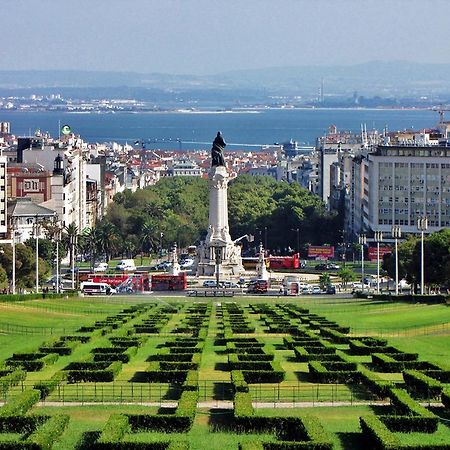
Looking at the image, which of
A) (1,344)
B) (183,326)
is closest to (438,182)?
(183,326)

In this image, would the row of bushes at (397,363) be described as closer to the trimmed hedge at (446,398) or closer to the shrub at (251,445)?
the trimmed hedge at (446,398)

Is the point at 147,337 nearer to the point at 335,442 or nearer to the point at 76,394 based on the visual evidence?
the point at 76,394

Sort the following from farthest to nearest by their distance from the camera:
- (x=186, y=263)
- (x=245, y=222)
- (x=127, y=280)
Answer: (x=245, y=222) → (x=186, y=263) → (x=127, y=280)

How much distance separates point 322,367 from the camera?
51656 mm

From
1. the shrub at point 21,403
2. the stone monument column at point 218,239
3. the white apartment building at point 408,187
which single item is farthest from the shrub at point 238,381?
the white apartment building at point 408,187

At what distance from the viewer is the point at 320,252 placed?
506ft

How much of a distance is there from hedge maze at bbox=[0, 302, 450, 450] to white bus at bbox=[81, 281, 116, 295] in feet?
127

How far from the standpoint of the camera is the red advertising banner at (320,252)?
506 feet

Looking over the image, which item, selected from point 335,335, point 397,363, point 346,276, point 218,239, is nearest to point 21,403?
point 397,363

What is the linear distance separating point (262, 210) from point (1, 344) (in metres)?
109

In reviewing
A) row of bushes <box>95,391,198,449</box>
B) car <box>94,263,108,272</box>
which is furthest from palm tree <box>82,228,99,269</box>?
row of bushes <box>95,391,198,449</box>

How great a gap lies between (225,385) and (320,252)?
105456mm

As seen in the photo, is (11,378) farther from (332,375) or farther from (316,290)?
(316,290)

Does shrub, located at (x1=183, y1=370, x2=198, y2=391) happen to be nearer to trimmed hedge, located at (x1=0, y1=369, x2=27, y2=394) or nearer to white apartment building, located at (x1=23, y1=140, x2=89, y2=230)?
trimmed hedge, located at (x1=0, y1=369, x2=27, y2=394)
